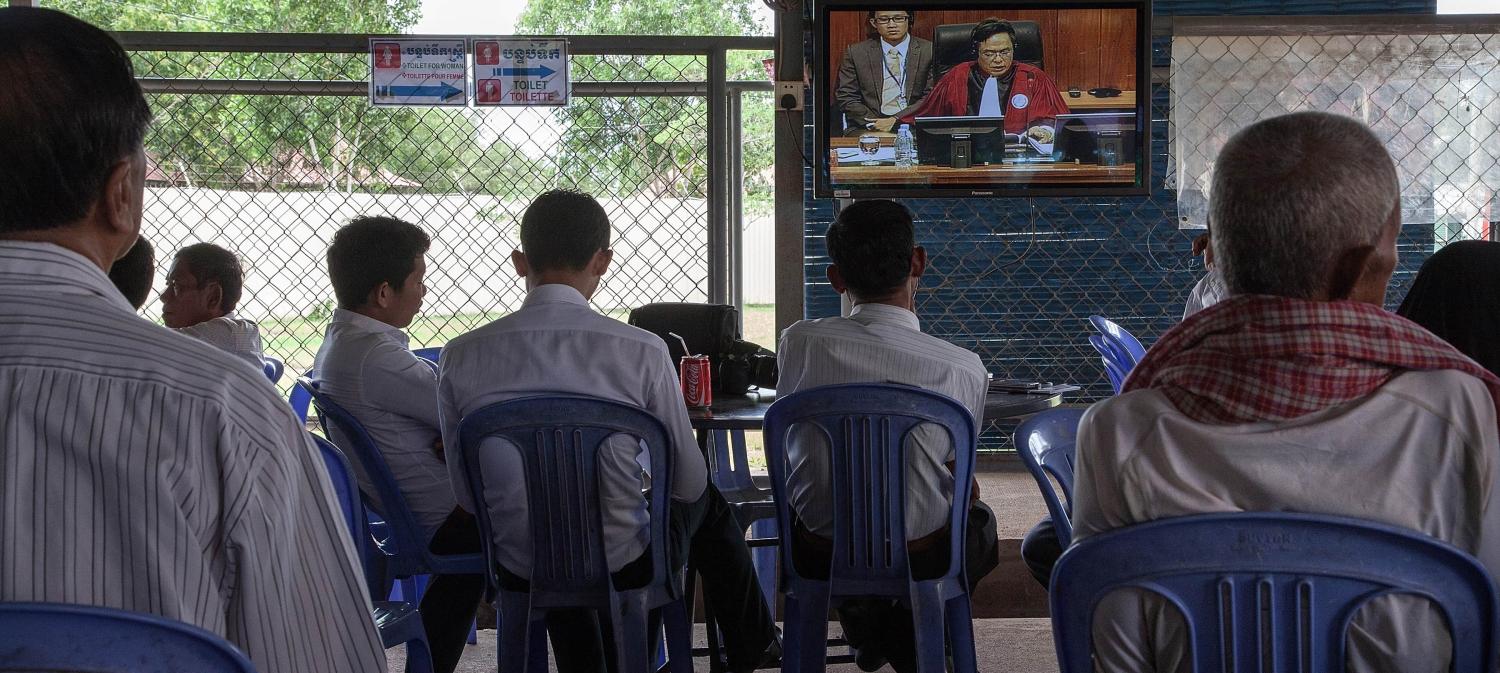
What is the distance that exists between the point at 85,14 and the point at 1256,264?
37.3ft

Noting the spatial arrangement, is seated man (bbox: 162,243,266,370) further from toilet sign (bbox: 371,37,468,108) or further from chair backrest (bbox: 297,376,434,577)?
chair backrest (bbox: 297,376,434,577)

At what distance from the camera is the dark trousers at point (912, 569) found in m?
2.71

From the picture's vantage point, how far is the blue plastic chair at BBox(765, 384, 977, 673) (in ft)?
8.20

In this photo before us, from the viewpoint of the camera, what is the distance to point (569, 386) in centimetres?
260

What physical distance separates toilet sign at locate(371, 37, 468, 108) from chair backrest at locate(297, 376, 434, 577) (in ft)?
5.44

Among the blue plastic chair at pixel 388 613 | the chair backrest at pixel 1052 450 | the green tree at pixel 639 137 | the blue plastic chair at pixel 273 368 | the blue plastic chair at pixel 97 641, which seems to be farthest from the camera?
the green tree at pixel 639 137

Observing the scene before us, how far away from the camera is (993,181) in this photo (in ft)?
16.2

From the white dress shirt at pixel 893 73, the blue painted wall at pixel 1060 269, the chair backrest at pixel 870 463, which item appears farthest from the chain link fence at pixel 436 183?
the chair backrest at pixel 870 463

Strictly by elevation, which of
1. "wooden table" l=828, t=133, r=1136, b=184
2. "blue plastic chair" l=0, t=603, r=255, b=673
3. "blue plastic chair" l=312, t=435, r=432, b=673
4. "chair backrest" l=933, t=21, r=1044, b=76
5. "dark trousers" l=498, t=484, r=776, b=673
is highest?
"chair backrest" l=933, t=21, r=1044, b=76

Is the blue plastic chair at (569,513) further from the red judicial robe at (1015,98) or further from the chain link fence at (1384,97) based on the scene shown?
the chain link fence at (1384,97)

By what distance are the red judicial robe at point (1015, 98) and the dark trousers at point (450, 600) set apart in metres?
2.67

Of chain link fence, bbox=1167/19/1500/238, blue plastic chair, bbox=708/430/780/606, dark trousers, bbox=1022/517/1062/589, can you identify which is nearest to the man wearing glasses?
chain link fence, bbox=1167/19/1500/238

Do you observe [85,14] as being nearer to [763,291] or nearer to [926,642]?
[763,291]

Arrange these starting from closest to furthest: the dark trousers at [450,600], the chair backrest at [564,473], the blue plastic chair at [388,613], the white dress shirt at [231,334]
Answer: the blue plastic chair at [388,613] → the chair backrest at [564,473] → the dark trousers at [450,600] → the white dress shirt at [231,334]
